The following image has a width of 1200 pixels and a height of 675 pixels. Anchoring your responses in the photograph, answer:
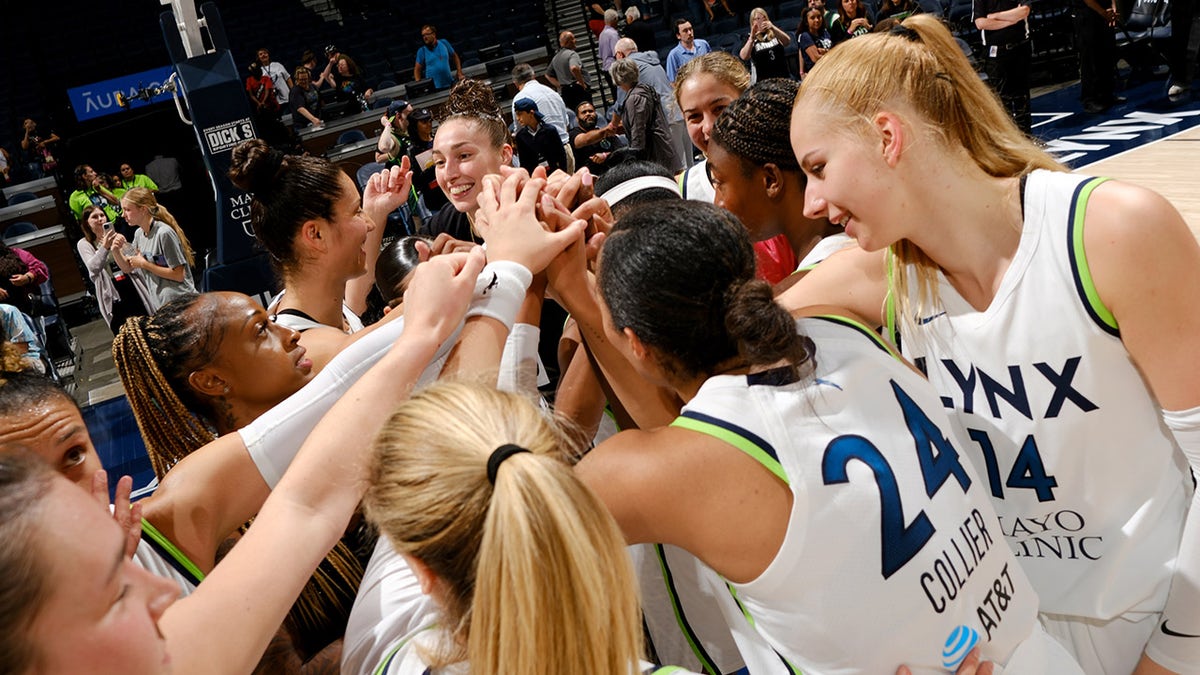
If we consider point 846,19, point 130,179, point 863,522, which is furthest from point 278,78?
point 863,522

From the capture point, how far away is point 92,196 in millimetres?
11438

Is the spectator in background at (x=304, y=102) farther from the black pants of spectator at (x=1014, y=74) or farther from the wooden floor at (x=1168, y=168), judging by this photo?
the wooden floor at (x=1168, y=168)

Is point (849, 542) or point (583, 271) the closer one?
point (849, 542)

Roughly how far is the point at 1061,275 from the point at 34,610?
1483 mm

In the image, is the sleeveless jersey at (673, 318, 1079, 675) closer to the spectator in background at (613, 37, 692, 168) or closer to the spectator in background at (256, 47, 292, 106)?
the spectator in background at (613, 37, 692, 168)

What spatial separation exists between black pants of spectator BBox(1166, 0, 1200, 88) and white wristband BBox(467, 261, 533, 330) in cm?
993

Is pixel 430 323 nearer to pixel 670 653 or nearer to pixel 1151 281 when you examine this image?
pixel 670 653

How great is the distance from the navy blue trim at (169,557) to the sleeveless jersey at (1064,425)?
1384 millimetres

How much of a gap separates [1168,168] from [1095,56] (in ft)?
10.3

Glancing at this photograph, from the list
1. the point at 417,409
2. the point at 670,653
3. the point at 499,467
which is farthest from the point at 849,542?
the point at 670,653

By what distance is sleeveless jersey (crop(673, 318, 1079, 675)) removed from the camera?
4.13ft

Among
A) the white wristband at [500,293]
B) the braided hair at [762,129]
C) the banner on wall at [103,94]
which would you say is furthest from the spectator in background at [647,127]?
the banner on wall at [103,94]

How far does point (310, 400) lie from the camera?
1652mm

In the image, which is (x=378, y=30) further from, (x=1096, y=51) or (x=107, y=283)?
(x=1096, y=51)
